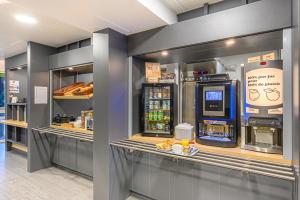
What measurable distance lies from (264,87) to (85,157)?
8.71 feet

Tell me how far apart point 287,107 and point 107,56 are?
1829mm

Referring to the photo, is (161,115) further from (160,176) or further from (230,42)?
(230,42)

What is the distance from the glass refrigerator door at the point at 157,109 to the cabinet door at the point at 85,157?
1094 millimetres

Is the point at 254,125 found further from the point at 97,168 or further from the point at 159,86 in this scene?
the point at 97,168

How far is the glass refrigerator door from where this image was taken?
227cm

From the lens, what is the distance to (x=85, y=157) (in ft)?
9.37

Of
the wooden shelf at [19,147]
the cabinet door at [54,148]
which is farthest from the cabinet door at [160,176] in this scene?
the wooden shelf at [19,147]

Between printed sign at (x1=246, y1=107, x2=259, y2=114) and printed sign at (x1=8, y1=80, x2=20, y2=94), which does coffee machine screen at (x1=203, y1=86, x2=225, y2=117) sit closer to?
printed sign at (x1=246, y1=107, x2=259, y2=114)

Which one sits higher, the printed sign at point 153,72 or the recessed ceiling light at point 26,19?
the recessed ceiling light at point 26,19

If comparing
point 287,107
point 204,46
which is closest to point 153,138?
point 204,46

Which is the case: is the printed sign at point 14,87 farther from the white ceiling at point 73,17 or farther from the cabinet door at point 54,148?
the cabinet door at point 54,148

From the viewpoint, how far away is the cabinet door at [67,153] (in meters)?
Answer: 3.03

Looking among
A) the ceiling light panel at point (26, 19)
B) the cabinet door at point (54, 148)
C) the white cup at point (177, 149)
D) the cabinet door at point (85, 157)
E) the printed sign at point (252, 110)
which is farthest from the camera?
the cabinet door at point (54, 148)

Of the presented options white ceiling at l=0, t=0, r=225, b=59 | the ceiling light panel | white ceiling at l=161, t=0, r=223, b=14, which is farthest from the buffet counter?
the ceiling light panel
